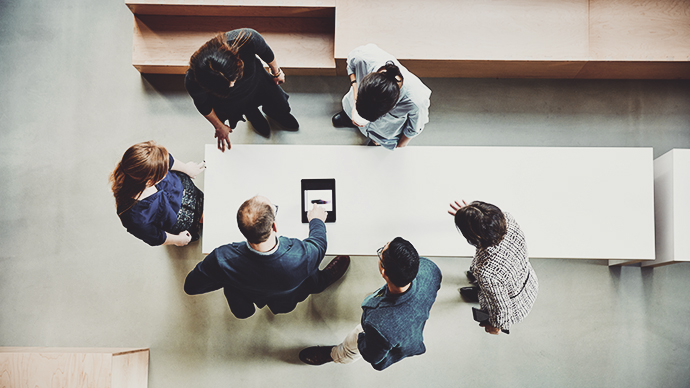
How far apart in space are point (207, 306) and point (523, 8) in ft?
9.77

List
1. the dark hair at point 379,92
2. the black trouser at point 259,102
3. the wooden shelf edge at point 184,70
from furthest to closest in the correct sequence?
1. the wooden shelf edge at point 184,70
2. the black trouser at point 259,102
3. the dark hair at point 379,92

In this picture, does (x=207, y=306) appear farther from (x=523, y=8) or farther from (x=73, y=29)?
(x=523, y=8)

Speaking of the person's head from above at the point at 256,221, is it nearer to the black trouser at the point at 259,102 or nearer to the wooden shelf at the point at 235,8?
the black trouser at the point at 259,102

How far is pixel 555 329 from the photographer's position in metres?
2.63

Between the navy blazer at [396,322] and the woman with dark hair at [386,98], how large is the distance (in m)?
0.79

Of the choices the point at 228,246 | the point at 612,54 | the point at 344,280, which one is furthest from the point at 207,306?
the point at 612,54

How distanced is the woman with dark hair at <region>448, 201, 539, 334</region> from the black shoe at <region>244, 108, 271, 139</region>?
1.38 m

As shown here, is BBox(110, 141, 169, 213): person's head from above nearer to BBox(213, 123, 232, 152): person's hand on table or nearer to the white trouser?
BBox(213, 123, 232, 152): person's hand on table

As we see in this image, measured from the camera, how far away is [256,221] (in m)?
1.54

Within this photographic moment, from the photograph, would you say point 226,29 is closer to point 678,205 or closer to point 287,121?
point 287,121

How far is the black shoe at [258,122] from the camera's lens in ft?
8.03

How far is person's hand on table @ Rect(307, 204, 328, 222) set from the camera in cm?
197

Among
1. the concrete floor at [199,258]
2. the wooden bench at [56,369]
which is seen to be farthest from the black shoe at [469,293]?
the wooden bench at [56,369]

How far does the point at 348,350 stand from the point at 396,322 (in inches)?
32.3
